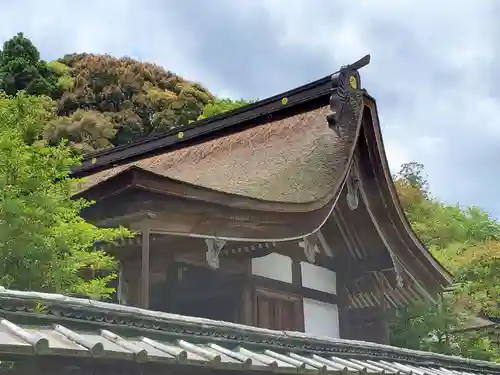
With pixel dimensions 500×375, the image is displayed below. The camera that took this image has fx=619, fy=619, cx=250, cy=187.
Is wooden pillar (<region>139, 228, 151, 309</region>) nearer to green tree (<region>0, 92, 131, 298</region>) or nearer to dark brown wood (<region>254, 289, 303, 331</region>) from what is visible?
green tree (<region>0, 92, 131, 298</region>)

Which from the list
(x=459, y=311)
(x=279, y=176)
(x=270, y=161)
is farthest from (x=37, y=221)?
(x=459, y=311)

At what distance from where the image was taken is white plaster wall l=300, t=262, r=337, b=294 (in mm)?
8789

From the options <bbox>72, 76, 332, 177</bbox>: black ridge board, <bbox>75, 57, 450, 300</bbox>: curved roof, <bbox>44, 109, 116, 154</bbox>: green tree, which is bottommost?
<bbox>75, 57, 450, 300</bbox>: curved roof

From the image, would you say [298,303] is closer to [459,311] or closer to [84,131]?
[459,311]

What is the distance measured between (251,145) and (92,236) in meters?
4.17

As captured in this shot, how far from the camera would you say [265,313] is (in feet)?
25.6

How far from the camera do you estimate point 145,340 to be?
2.85m

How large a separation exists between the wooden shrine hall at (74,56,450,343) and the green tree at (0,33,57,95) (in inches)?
988

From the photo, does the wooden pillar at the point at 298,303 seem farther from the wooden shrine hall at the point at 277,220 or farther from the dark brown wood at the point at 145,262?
the dark brown wood at the point at 145,262

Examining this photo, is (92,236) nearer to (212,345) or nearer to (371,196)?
(212,345)

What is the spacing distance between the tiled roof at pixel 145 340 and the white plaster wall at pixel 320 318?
4.25 metres

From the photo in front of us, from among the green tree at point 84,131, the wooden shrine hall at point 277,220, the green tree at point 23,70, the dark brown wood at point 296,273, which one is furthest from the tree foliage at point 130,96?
the dark brown wood at point 296,273

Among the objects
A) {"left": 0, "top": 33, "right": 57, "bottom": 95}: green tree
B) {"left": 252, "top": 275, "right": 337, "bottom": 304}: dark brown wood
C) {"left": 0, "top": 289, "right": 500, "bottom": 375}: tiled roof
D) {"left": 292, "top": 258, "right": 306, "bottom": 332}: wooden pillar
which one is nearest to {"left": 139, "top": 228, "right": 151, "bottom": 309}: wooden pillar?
{"left": 252, "top": 275, "right": 337, "bottom": 304}: dark brown wood

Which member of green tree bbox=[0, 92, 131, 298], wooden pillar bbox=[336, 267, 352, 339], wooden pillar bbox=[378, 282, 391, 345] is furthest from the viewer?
wooden pillar bbox=[378, 282, 391, 345]
